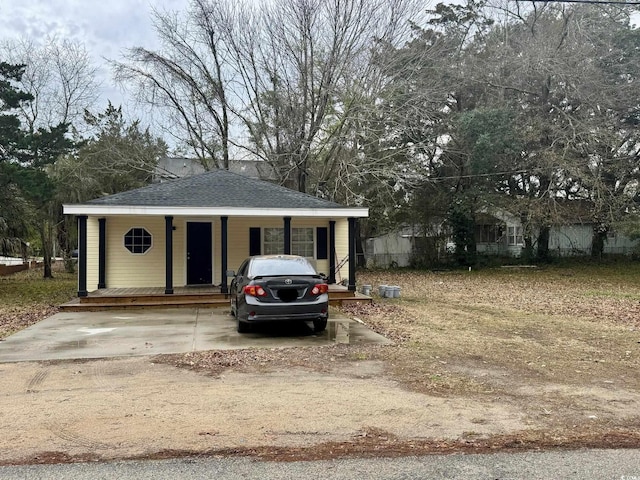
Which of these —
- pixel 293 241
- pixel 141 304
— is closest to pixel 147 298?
pixel 141 304

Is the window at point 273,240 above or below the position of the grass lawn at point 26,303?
above

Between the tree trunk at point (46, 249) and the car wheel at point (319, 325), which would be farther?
the tree trunk at point (46, 249)

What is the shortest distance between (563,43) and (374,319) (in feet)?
64.8

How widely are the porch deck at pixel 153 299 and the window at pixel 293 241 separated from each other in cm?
264

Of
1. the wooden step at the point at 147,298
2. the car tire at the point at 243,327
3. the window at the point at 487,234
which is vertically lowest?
the car tire at the point at 243,327

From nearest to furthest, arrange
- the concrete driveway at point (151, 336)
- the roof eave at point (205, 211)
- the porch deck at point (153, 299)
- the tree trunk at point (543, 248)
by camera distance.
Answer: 1. the concrete driveway at point (151, 336)
2. the porch deck at point (153, 299)
3. the roof eave at point (205, 211)
4. the tree trunk at point (543, 248)

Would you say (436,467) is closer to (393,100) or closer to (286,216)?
(286,216)

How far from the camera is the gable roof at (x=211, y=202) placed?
42.2 feet

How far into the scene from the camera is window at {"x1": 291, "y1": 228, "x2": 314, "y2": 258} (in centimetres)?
1573

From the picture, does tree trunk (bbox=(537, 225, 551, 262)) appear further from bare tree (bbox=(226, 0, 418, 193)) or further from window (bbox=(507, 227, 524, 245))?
bare tree (bbox=(226, 0, 418, 193))

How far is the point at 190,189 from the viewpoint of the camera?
14.6m

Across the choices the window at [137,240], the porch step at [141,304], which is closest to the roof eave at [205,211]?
the window at [137,240]

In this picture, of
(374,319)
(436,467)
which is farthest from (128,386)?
(374,319)

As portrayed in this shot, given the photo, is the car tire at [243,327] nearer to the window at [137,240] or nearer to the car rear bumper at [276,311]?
the car rear bumper at [276,311]
